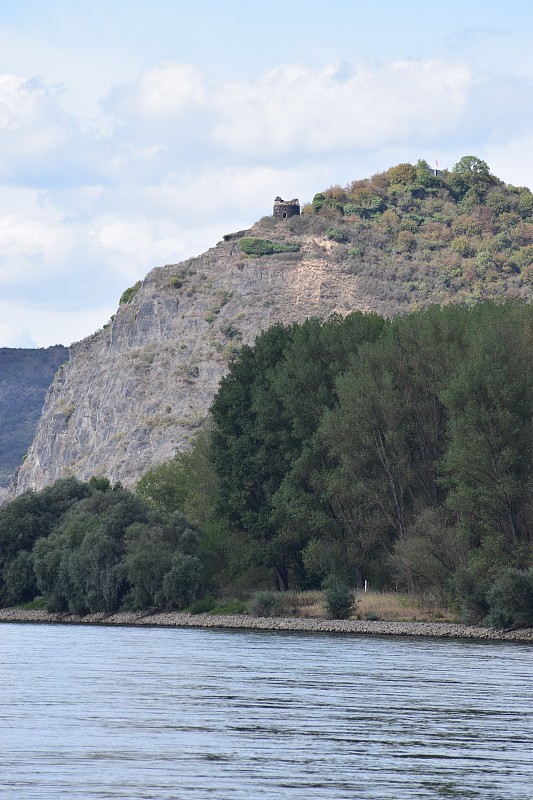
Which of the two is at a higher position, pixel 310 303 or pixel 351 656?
pixel 310 303

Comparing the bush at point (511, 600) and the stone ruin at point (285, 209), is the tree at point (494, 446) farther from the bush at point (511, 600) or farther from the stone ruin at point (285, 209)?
the stone ruin at point (285, 209)

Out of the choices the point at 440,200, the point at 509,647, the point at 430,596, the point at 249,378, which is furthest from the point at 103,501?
the point at 440,200

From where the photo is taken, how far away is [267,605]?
7331cm

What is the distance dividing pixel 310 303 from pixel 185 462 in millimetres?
71141

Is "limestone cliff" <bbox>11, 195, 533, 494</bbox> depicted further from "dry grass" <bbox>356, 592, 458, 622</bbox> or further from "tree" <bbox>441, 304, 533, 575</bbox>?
"tree" <bbox>441, 304, 533, 575</bbox>

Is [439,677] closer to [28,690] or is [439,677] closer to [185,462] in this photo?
[28,690]

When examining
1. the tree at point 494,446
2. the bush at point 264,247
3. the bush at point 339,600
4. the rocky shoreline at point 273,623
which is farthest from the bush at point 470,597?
the bush at point 264,247

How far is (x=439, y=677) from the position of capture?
136 ft

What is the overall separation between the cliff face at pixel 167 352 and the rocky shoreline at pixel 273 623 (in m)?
60.3

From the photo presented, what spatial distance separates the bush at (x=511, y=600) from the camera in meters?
58.5

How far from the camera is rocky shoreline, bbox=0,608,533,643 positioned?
60.5 m

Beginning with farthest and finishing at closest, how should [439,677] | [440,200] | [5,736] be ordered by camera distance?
[440,200], [439,677], [5,736]

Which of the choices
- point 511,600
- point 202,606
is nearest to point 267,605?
point 202,606

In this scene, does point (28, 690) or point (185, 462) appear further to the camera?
point (185, 462)
